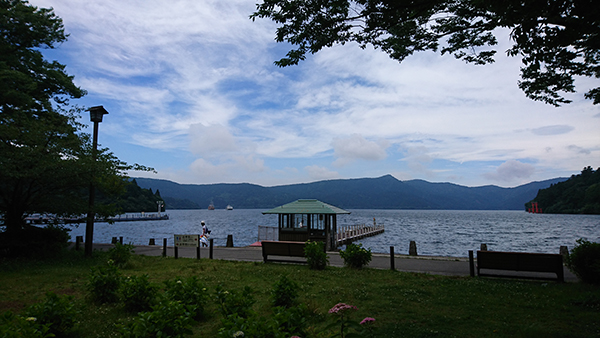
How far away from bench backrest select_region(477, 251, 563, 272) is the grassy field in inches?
19.2

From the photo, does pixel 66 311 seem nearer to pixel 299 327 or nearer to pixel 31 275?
pixel 299 327

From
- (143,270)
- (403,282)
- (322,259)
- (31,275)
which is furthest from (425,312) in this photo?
(31,275)

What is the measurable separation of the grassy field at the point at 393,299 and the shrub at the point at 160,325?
100cm

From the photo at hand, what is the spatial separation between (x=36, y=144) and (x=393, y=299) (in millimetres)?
14324

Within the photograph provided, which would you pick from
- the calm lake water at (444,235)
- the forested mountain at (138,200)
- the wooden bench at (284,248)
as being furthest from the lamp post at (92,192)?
the forested mountain at (138,200)

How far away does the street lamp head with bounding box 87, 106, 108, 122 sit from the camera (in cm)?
1678

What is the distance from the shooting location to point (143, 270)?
12320 millimetres

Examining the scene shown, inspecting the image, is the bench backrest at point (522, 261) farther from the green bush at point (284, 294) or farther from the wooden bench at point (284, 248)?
the green bush at point (284, 294)

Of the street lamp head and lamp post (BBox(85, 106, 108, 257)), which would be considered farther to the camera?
the street lamp head

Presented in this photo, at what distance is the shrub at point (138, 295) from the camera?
22.3 ft

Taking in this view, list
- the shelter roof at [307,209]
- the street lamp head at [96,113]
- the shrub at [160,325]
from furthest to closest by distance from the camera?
the shelter roof at [307,209] → the street lamp head at [96,113] → the shrub at [160,325]

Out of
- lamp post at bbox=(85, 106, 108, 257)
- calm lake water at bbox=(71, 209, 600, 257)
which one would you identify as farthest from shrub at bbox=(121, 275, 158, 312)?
calm lake water at bbox=(71, 209, 600, 257)

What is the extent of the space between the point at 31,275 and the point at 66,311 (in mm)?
7266

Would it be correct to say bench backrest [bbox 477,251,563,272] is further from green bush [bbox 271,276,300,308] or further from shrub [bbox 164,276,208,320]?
shrub [bbox 164,276,208,320]
